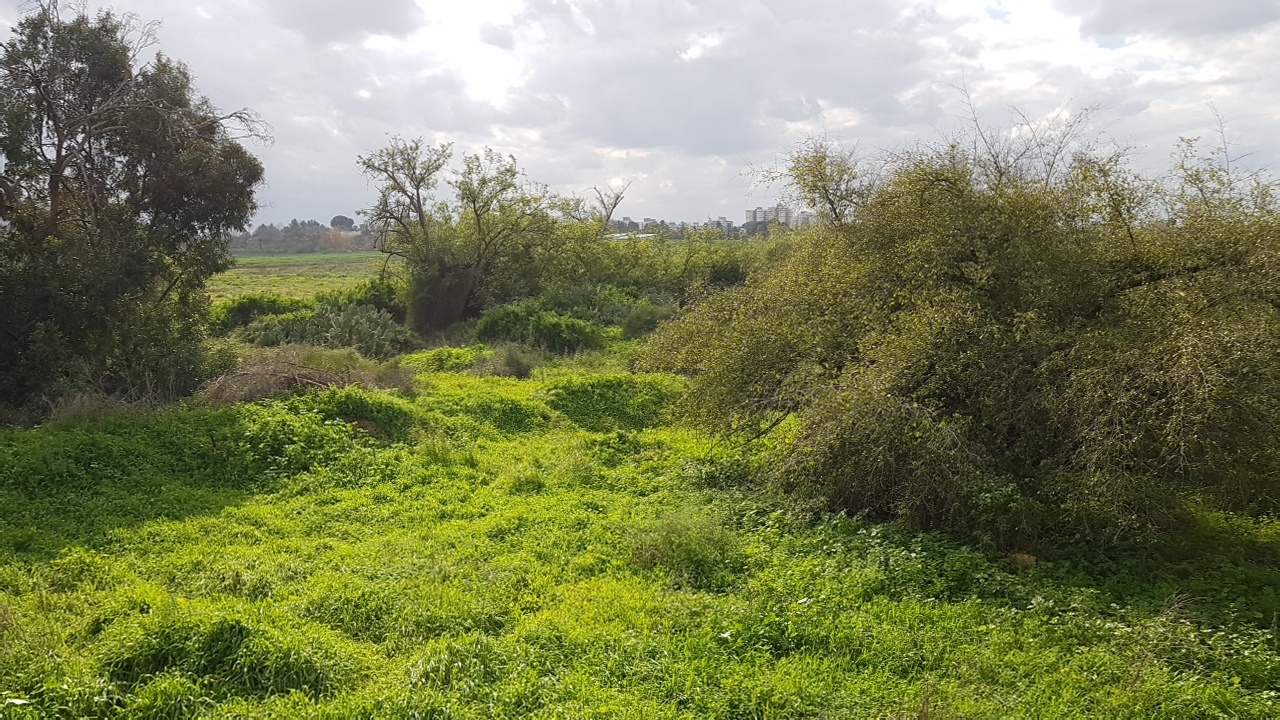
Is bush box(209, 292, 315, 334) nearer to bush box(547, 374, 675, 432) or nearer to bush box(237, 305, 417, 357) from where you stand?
bush box(237, 305, 417, 357)

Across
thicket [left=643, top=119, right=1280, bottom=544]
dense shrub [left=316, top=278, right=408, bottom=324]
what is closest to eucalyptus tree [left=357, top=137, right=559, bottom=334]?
dense shrub [left=316, top=278, right=408, bottom=324]

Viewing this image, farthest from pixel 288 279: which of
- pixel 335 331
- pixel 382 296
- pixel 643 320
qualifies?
pixel 643 320

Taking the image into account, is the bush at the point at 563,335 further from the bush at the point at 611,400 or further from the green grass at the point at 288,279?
the green grass at the point at 288,279

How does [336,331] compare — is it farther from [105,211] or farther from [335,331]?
[105,211]

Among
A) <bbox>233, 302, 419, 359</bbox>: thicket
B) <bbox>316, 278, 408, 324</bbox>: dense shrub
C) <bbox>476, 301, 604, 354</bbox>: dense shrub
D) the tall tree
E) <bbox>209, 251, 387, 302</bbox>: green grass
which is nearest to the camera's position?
the tall tree

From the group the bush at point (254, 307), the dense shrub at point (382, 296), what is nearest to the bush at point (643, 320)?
the dense shrub at point (382, 296)

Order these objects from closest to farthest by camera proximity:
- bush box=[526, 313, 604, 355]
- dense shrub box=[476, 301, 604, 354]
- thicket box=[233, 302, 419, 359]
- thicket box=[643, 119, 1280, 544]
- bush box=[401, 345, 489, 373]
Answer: thicket box=[643, 119, 1280, 544]
bush box=[401, 345, 489, 373]
thicket box=[233, 302, 419, 359]
bush box=[526, 313, 604, 355]
dense shrub box=[476, 301, 604, 354]

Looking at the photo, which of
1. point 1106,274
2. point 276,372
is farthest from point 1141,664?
point 276,372

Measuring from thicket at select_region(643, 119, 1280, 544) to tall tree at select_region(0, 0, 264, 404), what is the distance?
9.39m

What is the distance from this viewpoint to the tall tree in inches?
439

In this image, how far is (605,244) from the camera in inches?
1105

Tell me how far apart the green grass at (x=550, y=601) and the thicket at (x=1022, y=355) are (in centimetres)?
57

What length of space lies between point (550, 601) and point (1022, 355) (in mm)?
4927

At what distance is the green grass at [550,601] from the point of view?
4.32 meters
